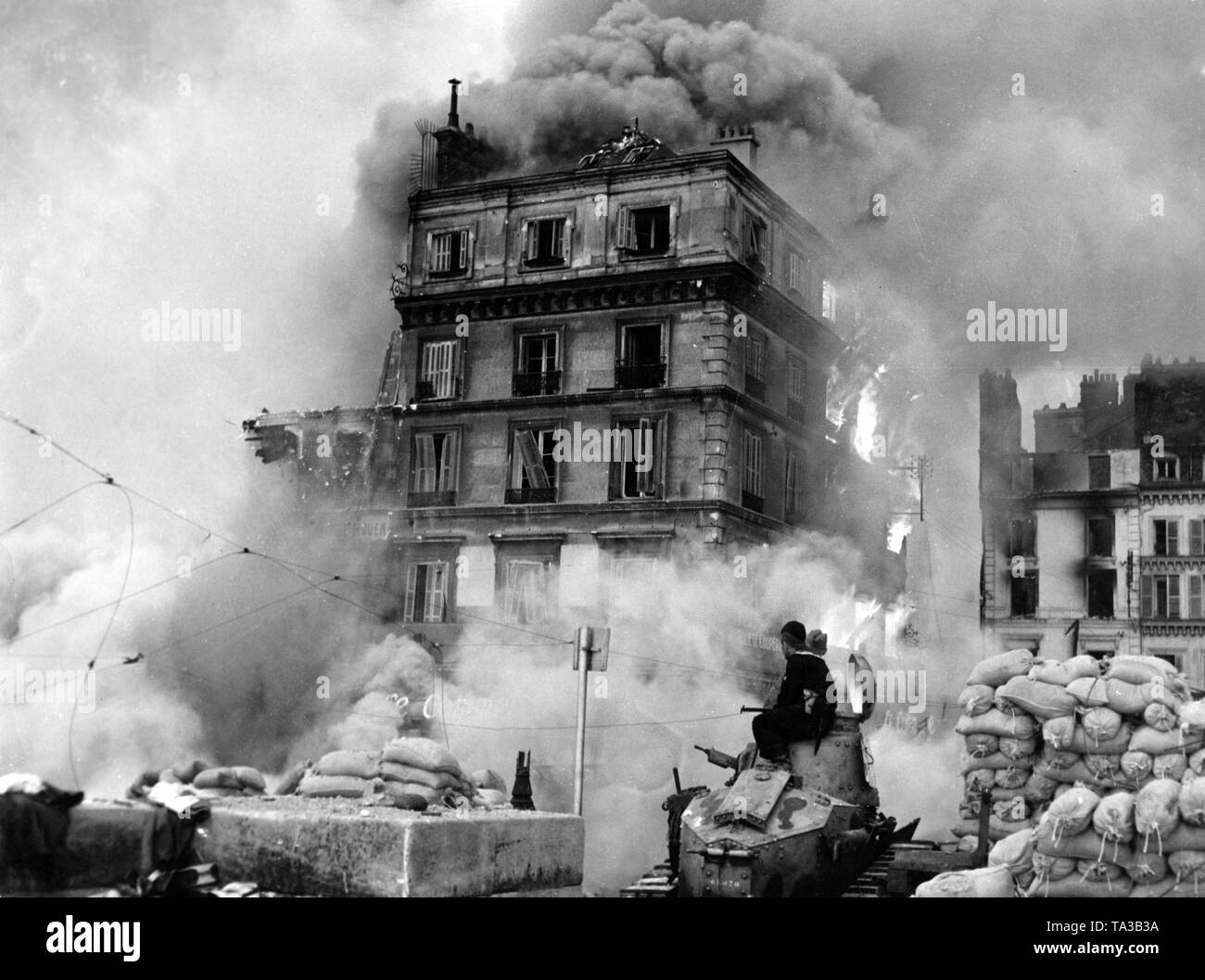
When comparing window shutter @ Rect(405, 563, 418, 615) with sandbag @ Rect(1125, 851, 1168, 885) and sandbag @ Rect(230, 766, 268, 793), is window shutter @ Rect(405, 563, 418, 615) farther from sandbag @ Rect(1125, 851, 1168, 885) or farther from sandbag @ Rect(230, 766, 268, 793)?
sandbag @ Rect(1125, 851, 1168, 885)

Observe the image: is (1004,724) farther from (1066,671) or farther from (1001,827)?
(1001,827)

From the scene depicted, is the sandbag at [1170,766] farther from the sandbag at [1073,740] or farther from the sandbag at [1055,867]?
the sandbag at [1055,867]

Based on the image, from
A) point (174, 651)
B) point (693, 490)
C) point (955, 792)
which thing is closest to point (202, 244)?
point (174, 651)

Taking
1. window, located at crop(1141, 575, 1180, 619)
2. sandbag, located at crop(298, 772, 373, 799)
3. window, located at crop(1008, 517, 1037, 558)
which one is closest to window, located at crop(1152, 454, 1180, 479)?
→ window, located at crop(1141, 575, 1180, 619)

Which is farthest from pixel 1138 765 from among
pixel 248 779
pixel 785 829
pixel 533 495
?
pixel 533 495

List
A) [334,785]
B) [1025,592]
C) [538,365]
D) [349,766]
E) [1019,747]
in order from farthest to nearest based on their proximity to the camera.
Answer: [538,365] < [1025,592] < [1019,747] < [349,766] < [334,785]

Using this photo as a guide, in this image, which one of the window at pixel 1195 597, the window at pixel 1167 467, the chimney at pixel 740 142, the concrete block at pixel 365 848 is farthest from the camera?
the chimney at pixel 740 142

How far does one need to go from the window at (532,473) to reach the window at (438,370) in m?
1.19

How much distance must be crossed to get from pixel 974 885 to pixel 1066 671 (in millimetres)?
2156

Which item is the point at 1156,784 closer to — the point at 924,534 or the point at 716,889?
the point at 716,889

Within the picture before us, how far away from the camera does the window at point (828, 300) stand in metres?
20.7

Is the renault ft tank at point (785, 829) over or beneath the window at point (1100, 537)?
beneath

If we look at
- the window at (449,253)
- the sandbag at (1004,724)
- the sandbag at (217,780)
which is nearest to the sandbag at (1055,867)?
the sandbag at (1004,724)

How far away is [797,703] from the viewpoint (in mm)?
11828
